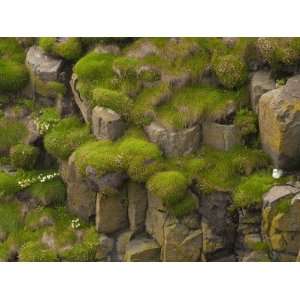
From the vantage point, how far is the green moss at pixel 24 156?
2709 centimetres

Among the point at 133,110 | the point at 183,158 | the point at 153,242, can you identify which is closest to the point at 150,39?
the point at 133,110

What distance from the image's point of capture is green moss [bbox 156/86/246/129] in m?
24.9

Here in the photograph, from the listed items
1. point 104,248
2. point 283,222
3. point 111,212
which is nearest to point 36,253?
point 104,248

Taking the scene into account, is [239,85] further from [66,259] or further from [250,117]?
[66,259]

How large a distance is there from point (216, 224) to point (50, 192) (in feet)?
21.6

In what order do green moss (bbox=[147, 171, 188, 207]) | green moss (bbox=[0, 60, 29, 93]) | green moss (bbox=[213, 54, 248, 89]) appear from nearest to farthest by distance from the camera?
green moss (bbox=[147, 171, 188, 207])
green moss (bbox=[213, 54, 248, 89])
green moss (bbox=[0, 60, 29, 93])

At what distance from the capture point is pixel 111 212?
25.3 m

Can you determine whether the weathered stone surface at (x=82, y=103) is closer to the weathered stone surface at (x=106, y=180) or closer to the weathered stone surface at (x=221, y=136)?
the weathered stone surface at (x=106, y=180)

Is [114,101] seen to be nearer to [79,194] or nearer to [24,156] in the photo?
[79,194]

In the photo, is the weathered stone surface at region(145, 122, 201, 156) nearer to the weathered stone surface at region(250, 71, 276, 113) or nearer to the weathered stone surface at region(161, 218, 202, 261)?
the weathered stone surface at region(250, 71, 276, 113)

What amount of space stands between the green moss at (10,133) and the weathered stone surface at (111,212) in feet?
15.5

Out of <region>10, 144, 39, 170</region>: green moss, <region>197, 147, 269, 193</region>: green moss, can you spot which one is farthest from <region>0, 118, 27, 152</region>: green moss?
<region>197, 147, 269, 193</region>: green moss

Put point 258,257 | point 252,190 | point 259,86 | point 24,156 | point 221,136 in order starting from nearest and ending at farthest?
point 258,257, point 252,190, point 259,86, point 221,136, point 24,156

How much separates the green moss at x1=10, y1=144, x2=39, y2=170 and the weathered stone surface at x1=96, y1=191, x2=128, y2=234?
3.58 metres
